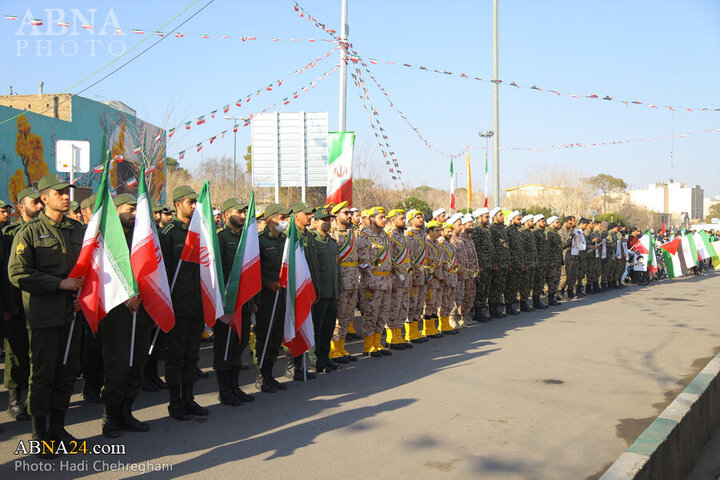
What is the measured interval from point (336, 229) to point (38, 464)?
5373mm

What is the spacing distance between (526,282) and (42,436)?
38.5 ft

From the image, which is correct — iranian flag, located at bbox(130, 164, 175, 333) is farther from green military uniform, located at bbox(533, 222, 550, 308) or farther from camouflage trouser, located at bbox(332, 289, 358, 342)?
green military uniform, located at bbox(533, 222, 550, 308)

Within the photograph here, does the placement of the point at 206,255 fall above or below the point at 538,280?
above

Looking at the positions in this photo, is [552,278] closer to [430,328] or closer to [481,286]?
[481,286]

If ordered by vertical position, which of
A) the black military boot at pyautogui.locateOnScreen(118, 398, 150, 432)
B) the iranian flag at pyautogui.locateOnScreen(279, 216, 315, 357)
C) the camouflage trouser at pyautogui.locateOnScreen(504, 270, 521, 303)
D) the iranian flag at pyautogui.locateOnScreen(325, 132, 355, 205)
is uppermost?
the iranian flag at pyautogui.locateOnScreen(325, 132, 355, 205)

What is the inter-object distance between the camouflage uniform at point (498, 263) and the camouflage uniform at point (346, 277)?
204 inches

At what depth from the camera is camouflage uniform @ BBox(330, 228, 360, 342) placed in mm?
9203

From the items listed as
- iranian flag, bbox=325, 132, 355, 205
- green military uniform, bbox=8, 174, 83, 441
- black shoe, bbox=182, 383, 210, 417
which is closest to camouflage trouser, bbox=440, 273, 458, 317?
iranian flag, bbox=325, 132, 355, 205

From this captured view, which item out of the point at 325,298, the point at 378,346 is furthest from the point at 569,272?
the point at 325,298

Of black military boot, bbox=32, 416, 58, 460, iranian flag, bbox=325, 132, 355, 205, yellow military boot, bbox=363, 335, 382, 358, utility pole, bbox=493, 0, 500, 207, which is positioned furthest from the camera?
utility pole, bbox=493, 0, 500, 207

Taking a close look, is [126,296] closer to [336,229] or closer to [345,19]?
[336,229]

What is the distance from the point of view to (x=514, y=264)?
14.3 m

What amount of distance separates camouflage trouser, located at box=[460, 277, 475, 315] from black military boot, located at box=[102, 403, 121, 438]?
26.5 ft

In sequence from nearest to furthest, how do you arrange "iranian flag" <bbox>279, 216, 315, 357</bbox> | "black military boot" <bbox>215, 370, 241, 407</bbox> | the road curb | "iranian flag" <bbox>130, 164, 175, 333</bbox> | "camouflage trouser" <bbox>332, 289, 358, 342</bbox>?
the road curb, "iranian flag" <bbox>130, 164, 175, 333</bbox>, "black military boot" <bbox>215, 370, 241, 407</bbox>, "iranian flag" <bbox>279, 216, 315, 357</bbox>, "camouflage trouser" <bbox>332, 289, 358, 342</bbox>
